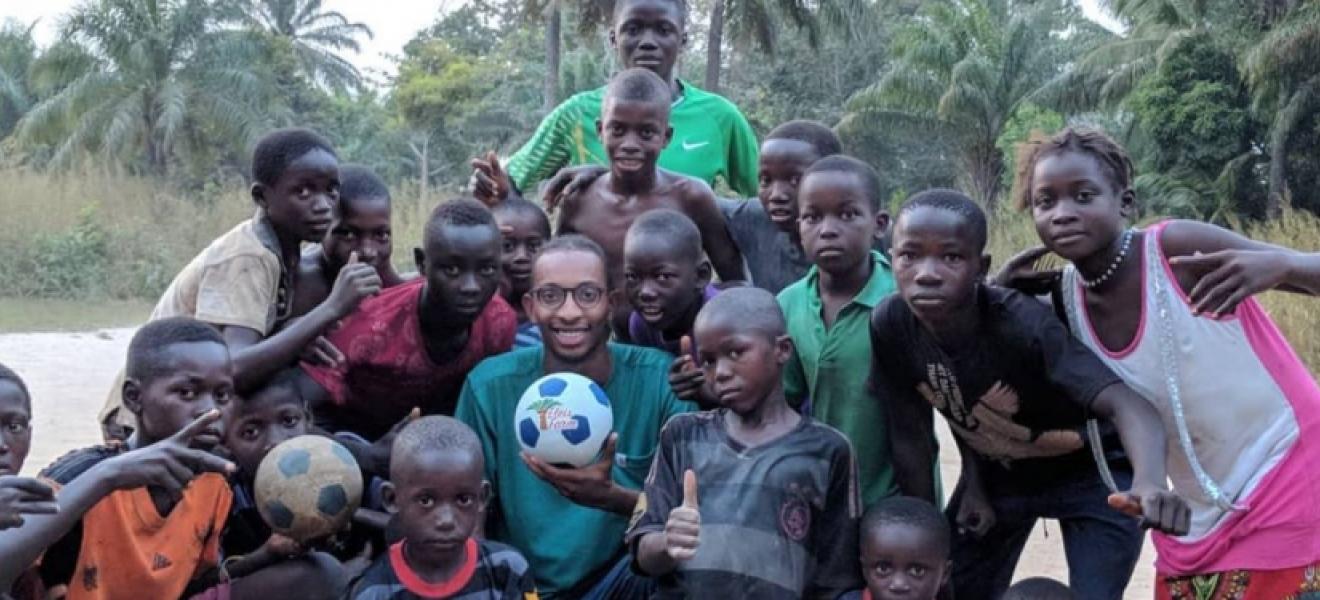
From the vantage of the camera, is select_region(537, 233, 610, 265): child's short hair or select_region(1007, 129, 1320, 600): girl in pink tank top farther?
select_region(537, 233, 610, 265): child's short hair

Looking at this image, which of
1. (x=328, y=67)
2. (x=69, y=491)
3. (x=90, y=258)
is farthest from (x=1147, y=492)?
(x=328, y=67)

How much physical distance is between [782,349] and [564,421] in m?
0.64

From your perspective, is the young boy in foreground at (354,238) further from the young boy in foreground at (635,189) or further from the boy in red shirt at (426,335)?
the young boy in foreground at (635,189)

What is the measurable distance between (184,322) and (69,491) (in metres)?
0.70

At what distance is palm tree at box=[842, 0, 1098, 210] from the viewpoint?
32.5 metres

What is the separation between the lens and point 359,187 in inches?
193

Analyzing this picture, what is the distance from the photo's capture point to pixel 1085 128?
3.90 meters

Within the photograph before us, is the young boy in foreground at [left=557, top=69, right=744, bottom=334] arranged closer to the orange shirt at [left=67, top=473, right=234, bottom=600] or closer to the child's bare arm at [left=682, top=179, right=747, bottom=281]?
the child's bare arm at [left=682, top=179, right=747, bottom=281]

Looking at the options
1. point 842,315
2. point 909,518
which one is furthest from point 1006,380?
point 842,315

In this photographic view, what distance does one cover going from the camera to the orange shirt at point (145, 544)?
3705 millimetres

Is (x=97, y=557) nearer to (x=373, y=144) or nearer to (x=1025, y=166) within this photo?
(x=1025, y=166)

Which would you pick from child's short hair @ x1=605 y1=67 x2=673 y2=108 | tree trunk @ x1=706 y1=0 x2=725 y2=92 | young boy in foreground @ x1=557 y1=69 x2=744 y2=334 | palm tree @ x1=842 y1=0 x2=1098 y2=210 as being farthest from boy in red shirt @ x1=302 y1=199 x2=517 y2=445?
palm tree @ x1=842 y1=0 x2=1098 y2=210

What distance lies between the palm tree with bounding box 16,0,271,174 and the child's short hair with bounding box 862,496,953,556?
95.0 feet

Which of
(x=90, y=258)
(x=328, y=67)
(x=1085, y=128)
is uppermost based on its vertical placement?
(x=328, y=67)
